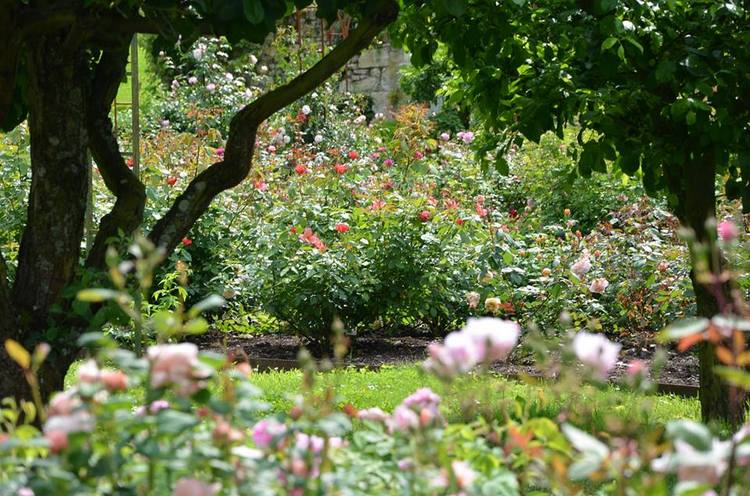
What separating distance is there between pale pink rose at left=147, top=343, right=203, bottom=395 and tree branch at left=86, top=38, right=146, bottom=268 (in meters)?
1.97

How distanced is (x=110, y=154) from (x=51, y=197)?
376mm

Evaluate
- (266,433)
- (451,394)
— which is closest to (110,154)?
(451,394)

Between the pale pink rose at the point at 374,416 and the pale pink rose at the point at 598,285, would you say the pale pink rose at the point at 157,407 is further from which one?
the pale pink rose at the point at 598,285

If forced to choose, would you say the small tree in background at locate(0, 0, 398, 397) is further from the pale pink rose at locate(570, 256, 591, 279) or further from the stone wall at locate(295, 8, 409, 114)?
the stone wall at locate(295, 8, 409, 114)

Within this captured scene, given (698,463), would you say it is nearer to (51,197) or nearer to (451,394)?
(51,197)

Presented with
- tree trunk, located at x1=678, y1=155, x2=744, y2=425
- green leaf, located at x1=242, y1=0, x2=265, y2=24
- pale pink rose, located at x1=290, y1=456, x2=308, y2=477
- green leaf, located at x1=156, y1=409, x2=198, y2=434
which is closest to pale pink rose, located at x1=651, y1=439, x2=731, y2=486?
pale pink rose, located at x1=290, y1=456, x2=308, y2=477

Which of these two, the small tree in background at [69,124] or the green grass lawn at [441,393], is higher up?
the small tree in background at [69,124]

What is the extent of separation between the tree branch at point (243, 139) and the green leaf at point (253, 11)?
0.91 metres

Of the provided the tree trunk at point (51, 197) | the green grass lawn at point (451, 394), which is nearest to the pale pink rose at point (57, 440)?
the tree trunk at point (51, 197)

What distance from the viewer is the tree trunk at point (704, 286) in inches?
157

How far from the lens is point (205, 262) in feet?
24.2

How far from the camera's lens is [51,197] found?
3311 millimetres

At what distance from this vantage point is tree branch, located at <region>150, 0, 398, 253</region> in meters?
3.47

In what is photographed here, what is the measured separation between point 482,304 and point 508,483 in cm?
503
